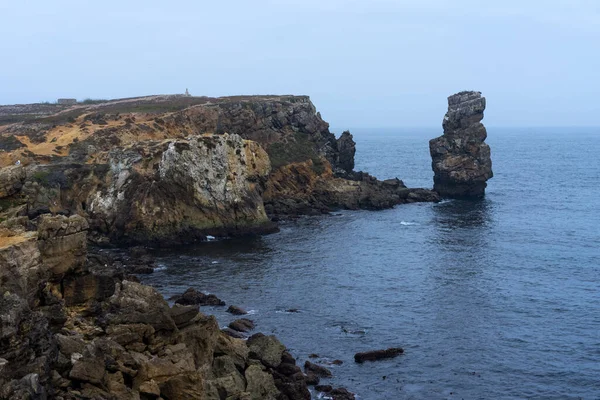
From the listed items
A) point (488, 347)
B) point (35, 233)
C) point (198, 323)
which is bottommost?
point (488, 347)

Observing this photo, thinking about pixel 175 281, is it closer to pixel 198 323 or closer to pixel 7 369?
pixel 198 323

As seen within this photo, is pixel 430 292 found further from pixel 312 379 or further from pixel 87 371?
pixel 87 371

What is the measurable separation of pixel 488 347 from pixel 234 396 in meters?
22.4

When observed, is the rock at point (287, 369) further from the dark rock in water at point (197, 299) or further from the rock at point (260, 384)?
the dark rock in water at point (197, 299)

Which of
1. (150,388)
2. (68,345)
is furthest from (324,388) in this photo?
(68,345)

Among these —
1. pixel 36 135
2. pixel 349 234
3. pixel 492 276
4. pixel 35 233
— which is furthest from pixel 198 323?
pixel 36 135

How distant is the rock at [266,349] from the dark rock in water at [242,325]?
6035mm

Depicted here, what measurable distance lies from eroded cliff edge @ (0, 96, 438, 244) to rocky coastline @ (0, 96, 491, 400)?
0.20 meters

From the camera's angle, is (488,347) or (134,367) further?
(488,347)

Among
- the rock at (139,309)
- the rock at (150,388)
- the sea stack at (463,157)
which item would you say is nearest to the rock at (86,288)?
the rock at (139,309)

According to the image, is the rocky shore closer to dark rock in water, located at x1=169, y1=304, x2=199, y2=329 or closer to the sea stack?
dark rock in water, located at x1=169, y1=304, x2=199, y2=329

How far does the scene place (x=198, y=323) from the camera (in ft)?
126

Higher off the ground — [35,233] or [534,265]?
[35,233]

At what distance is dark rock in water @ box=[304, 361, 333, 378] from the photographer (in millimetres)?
44969
